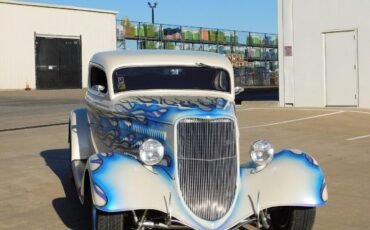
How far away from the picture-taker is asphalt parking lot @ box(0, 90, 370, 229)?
6.65 meters

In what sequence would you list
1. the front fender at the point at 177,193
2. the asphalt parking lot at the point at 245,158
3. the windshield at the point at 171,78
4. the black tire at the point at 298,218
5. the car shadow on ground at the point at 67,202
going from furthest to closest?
the windshield at the point at 171,78, the asphalt parking lot at the point at 245,158, the car shadow on ground at the point at 67,202, the black tire at the point at 298,218, the front fender at the point at 177,193

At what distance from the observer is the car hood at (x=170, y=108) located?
540 cm

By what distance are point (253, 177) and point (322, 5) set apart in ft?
46.4

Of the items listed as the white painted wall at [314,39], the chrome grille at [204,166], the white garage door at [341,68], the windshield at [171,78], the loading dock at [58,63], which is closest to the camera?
the chrome grille at [204,166]

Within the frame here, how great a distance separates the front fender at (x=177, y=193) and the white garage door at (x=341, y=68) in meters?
13.0

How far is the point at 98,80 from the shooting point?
760 cm

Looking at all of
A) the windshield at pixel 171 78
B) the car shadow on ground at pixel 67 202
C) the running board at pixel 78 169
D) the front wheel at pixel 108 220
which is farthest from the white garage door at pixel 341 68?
the front wheel at pixel 108 220

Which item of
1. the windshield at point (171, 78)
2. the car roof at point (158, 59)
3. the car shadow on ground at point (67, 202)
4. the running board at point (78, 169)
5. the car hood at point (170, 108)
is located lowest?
the car shadow on ground at point (67, 202)

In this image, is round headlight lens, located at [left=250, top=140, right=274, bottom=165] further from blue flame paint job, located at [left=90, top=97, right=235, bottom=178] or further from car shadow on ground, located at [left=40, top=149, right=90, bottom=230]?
car shadow on ground, located at [left=40, top=149, right=90, bottom=230]

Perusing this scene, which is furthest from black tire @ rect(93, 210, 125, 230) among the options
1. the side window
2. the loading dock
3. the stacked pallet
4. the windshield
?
the stacked pallet

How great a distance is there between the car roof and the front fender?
1.80 metres

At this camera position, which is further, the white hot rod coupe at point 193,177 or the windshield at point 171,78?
the windshield at point 171,78

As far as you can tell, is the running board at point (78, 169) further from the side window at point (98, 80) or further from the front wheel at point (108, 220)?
the front wheel at point (108, 220)

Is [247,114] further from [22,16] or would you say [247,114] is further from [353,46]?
[22,16]
